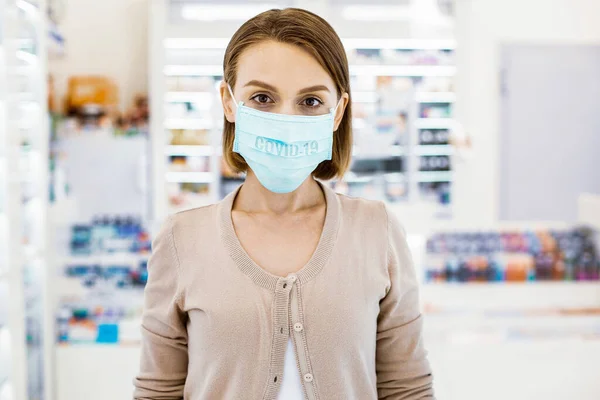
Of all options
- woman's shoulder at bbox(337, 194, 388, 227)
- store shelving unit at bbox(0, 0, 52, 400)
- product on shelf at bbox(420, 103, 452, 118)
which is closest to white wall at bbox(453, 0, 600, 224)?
product on shelf at bbox(420, 103, 452, 118)

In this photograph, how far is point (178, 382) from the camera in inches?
55.1

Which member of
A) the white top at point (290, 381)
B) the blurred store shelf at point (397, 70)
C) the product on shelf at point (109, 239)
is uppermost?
the blurred store shelf at point (397, 70)

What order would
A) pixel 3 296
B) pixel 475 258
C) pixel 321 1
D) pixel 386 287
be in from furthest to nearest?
pixel 321 1 → pixel 475 258 → pixel 3 296 → pixel 386 287

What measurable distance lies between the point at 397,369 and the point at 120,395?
2536 mm

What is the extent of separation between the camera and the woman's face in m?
1.29

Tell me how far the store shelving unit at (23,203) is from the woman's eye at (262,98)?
1838 mm

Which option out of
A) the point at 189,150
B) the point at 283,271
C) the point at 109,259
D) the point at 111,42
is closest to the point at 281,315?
the point at 283,271

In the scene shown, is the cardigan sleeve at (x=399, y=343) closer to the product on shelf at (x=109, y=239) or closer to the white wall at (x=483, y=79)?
the product on shelf at (x=109, y=239)

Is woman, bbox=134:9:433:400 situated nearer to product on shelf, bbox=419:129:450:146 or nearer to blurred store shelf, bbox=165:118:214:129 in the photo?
blurred store shelf, bbox=165:118:214:129

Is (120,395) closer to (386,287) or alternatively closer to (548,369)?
(548,369)

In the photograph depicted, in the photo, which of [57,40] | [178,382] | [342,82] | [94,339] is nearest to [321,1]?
[57,40]

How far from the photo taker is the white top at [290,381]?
1.29 m

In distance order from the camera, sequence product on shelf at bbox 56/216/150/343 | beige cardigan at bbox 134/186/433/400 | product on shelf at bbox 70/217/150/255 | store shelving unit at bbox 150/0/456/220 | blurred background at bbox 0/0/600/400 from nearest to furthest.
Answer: beige cardigan at bbox 134/186/433/400
blurred background at bbox 0/0/600/400
product on shelf at bbox 56/216/150/343
product on shelf at bbox 70/217/150/255
store shelving unit at bbox 150/0/456/220

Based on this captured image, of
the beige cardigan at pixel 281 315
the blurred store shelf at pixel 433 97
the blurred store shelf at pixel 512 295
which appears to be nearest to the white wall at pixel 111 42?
the blurred store shelf at pixel 433 97
